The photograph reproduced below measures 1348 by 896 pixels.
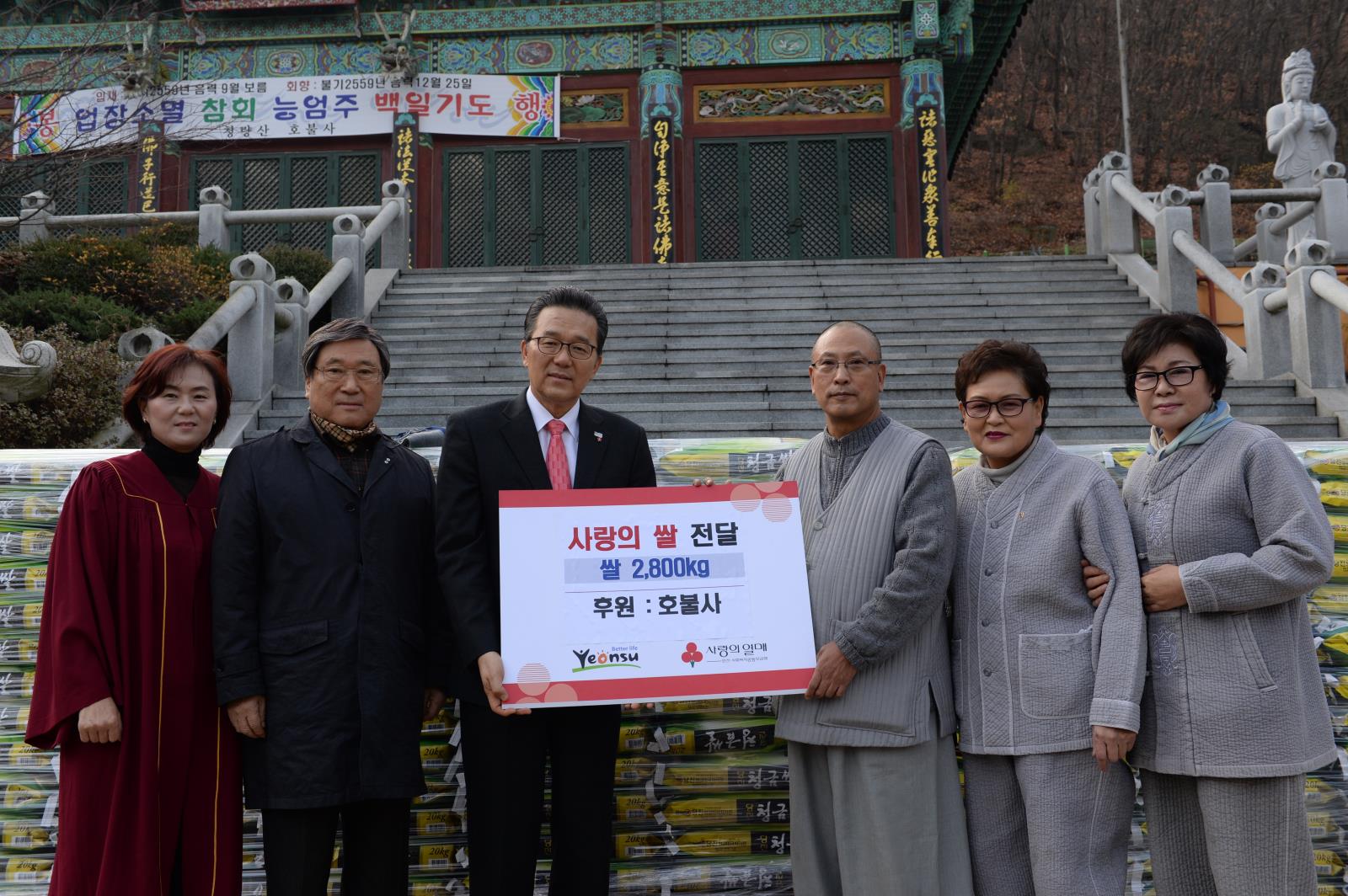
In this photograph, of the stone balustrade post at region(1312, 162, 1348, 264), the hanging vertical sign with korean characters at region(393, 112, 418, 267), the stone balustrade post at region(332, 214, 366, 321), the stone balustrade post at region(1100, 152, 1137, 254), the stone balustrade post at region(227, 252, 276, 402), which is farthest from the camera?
the hanging vertical sign with korean characters at region(393, 112, 418, 267)

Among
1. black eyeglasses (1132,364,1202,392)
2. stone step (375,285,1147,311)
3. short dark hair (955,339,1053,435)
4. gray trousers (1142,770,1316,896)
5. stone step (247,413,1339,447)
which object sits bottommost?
gray trousers (1142,770,1316,896)

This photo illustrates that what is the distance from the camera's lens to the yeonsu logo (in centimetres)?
237

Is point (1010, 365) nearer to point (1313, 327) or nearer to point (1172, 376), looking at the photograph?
point (1172, 376)

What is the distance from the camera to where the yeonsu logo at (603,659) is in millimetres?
2367

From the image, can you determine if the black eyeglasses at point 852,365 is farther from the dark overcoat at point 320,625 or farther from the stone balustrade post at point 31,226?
the stone balustrade post at point 31,226

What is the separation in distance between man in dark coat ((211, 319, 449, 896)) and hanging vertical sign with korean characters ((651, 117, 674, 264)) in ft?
34.7

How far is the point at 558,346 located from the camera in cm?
252

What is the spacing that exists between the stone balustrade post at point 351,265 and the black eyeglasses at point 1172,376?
7479 millimetres

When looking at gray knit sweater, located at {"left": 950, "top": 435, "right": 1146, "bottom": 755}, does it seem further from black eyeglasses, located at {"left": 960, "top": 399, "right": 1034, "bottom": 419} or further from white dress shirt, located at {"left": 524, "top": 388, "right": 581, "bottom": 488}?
white dress shirt, located at {"left": 524, "top": 388, "right": 581, "bottom": 488}

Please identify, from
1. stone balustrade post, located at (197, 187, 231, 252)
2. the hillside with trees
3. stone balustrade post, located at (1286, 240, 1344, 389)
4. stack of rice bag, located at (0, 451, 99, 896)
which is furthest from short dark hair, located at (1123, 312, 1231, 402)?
the hillside with trees

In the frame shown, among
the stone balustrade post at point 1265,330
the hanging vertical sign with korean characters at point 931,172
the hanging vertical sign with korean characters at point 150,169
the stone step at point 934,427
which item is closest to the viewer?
the stone step at point 934,427

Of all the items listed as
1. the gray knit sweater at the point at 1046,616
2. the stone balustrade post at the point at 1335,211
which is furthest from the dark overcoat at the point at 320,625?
the stone balustrade post at the point at 1335,211

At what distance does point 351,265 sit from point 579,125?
212 inches

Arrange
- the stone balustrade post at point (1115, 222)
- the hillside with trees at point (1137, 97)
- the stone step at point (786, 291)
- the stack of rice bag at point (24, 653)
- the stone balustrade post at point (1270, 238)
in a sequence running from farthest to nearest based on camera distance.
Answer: the hillside with trees at point (1137, 97) < the stone balustrade post at point (1270, 238) < the stone balustrade post at point (1115, 222) < the stone step at point (786, 291) < the stack of rice bag at point (24, 653)
